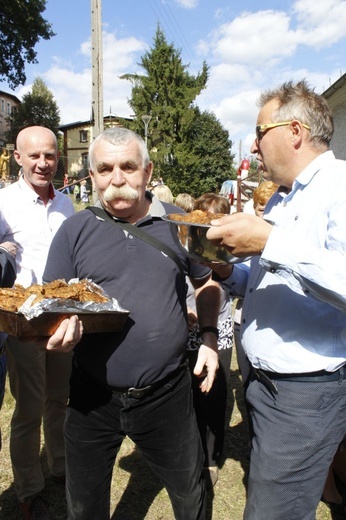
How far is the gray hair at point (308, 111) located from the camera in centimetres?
167

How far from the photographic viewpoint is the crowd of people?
1.55 m

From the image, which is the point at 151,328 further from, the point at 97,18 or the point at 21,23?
the point at 21,23

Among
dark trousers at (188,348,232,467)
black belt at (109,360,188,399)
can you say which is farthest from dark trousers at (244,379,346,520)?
dark trousers at (188,348,232,467)

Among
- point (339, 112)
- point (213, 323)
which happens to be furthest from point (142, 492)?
point (339, 112)

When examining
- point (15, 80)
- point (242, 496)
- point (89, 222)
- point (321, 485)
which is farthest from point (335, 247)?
point (15, 80)

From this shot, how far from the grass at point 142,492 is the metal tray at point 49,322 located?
182cm

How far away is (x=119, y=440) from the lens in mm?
2025

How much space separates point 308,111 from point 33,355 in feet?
7.23

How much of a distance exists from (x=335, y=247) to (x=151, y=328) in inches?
35.3

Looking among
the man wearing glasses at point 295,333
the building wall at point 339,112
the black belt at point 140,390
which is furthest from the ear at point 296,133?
the building wall at point 339,112

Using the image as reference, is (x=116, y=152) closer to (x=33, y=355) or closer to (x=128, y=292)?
(x=128, y=292)

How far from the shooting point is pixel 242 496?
308 centimetres

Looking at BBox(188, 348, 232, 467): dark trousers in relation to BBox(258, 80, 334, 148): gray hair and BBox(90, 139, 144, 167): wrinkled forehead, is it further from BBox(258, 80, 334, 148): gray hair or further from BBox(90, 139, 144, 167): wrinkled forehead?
BBox(258, 80, 334, 148): gray hair

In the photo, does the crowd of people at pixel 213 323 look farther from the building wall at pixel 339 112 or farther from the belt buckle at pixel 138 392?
the building wall at pixel 339 112
